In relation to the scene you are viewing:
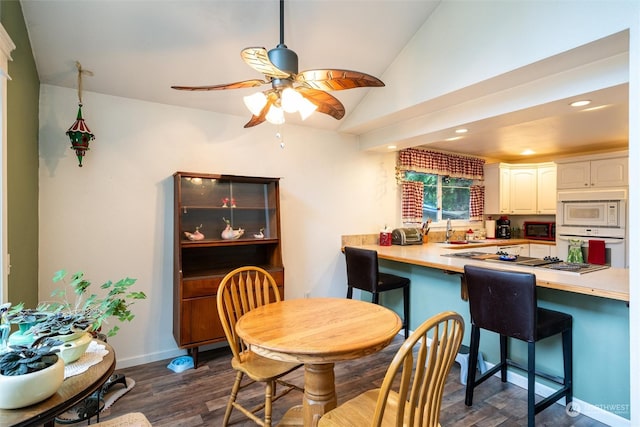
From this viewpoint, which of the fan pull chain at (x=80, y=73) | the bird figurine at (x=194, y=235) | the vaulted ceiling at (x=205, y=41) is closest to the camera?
the vaulted ceiling at (x=205, y=41)

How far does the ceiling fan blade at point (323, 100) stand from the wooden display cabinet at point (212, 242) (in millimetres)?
1201

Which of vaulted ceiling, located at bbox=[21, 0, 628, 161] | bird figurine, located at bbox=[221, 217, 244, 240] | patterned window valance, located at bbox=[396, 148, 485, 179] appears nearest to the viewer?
vaulted ceiling, located at bbox=[21, 0, 628, 161]

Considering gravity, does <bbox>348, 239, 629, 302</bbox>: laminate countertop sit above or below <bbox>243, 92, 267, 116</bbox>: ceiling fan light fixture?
below

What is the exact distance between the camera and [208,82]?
281 cm

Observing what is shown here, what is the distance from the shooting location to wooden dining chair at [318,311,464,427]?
1034mm

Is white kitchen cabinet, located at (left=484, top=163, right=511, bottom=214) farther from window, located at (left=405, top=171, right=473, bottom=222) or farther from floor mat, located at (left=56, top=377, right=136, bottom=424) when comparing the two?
floor mat, located at (left=56, top=377, right=136, bottom=424)

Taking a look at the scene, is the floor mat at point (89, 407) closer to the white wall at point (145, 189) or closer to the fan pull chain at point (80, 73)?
the white wall at point (145, 189)

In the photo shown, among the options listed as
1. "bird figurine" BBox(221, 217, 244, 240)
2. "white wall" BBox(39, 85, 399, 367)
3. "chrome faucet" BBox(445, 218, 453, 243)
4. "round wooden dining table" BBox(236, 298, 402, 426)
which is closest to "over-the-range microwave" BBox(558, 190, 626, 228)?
"chrome faucet" BBox(445, 218, 453, 243)

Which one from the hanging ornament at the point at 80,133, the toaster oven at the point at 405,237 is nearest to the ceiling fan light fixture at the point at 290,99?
the hanging ornament at the point at 80,133

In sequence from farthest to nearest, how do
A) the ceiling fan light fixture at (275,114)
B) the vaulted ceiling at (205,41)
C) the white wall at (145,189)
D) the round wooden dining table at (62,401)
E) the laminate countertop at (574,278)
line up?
the white wall at (145,189) → the vaulted ceiling at (205,41) → the ceiling fan light fixture at (275,114) → the laminate countertop at (574,278) → the round wooden dining table at (62,401)

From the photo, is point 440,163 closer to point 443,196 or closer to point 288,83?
point 443,196

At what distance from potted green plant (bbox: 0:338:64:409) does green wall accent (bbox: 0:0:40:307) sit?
1331mm

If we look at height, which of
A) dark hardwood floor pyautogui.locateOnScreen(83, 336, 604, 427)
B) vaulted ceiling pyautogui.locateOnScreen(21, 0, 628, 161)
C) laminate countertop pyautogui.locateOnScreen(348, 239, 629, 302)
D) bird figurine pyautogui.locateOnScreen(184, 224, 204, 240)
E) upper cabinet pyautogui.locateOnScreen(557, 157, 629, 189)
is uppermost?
vaulted ceiling pyautogui.locateOnScreen(21, 0, 628, 161)

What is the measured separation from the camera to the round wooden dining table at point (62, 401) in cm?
90
